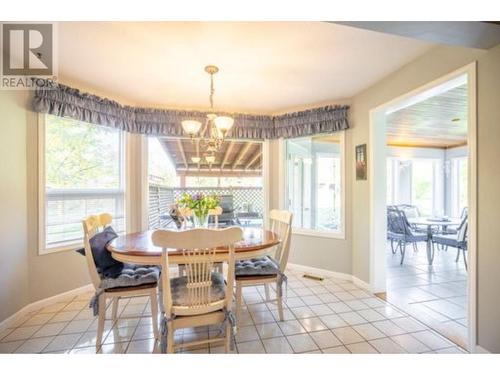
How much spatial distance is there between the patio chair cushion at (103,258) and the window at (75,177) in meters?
0.99

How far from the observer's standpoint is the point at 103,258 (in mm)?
1963

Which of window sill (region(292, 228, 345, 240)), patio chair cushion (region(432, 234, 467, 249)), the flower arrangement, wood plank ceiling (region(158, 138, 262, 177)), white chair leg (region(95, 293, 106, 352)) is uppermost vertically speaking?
wood plank ceiling (region(158, 138, 262, 177))

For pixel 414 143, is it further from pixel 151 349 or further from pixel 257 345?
pixel 151 349

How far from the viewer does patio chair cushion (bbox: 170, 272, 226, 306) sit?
1.63m

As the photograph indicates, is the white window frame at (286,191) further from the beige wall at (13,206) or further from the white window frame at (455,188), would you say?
the white window frame at (455,188)

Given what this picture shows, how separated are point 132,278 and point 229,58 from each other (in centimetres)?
203

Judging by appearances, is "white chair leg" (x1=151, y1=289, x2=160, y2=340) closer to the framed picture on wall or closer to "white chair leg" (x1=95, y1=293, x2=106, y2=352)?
"white chair leg" (x1=95, y1=293, x2=106, y2=352)

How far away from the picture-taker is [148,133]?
3.29 m

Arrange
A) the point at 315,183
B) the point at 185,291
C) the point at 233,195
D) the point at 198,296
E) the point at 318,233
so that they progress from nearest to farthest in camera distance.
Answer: the point at 198,296
the point at 185,291
the point at 318,233
the point at 315,183
the point at 233,195

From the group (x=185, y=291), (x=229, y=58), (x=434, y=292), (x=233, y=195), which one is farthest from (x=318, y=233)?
(x=229, y=58)

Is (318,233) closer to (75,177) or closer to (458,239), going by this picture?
(458,239)

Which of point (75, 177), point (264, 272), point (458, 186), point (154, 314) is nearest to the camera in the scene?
point (154, 314)

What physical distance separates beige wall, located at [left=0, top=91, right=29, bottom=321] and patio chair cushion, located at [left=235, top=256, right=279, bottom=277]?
6.54 feet

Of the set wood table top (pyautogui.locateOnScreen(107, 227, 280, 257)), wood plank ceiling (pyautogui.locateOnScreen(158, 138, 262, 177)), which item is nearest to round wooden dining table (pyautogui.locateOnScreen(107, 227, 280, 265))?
wood table top (pyautogui.locateOnScreen(107, 227, 280, 257))
